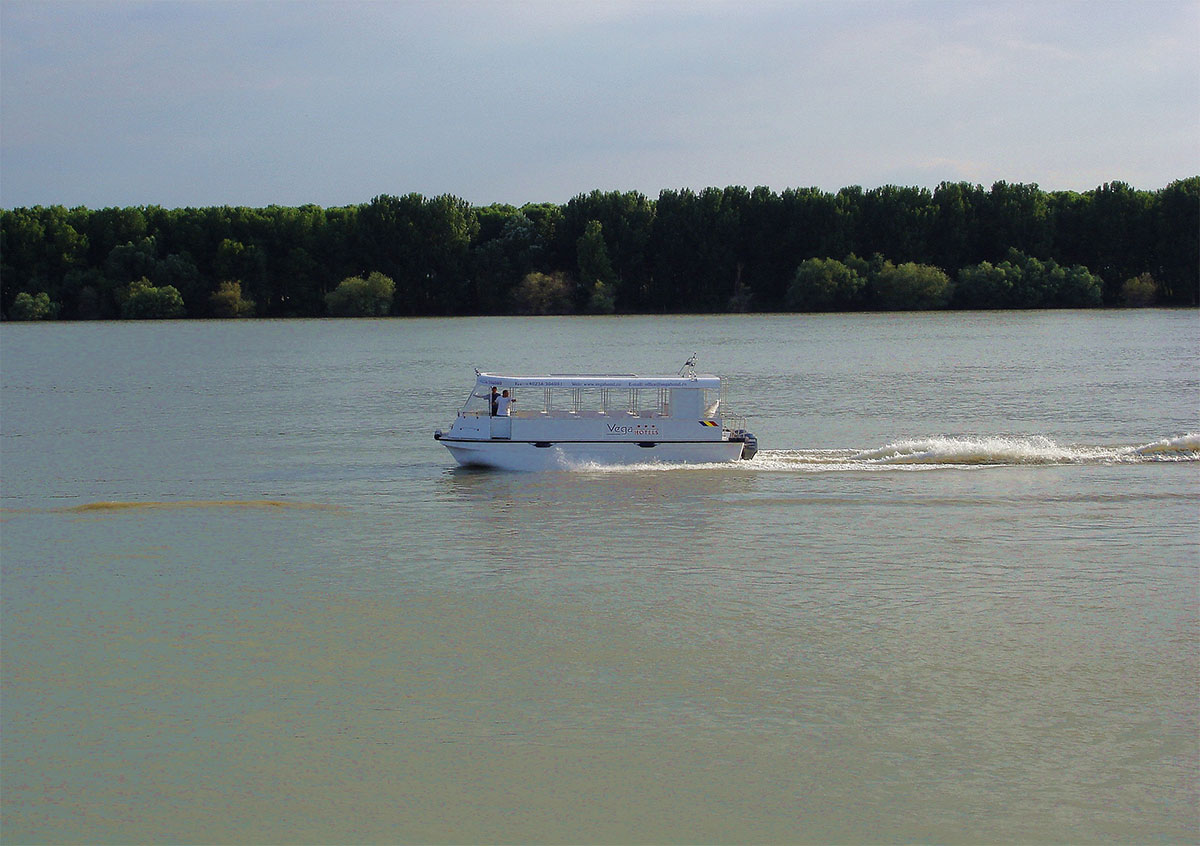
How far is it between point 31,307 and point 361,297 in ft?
103

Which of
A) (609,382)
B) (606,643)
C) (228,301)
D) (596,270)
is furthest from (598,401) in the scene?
(228,301)

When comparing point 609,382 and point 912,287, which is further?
point 912,287

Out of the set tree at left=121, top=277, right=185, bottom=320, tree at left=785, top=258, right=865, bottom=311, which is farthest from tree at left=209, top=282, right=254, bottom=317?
tree at left=785, top=258, right=865, bottom=311

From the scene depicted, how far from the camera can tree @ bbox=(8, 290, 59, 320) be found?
121 meters

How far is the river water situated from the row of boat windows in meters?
1.97

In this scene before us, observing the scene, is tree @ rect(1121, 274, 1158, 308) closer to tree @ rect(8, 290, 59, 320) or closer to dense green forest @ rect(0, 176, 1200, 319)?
dense green forest @ rect(0, 176, 1200, 319)

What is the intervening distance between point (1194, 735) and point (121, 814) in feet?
35.1

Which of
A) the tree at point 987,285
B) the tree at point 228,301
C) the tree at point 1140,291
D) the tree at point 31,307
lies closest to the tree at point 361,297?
the tree at point 228,301

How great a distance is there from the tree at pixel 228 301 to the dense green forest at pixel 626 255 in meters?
0.15

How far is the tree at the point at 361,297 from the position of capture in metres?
126

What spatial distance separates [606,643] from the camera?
640 inches

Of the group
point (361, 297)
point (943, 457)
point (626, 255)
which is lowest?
point (943, 457)

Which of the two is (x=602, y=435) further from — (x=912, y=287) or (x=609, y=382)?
(x=912, y=287)

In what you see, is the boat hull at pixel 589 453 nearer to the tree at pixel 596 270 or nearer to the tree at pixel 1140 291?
the tree at pixel 596 270
